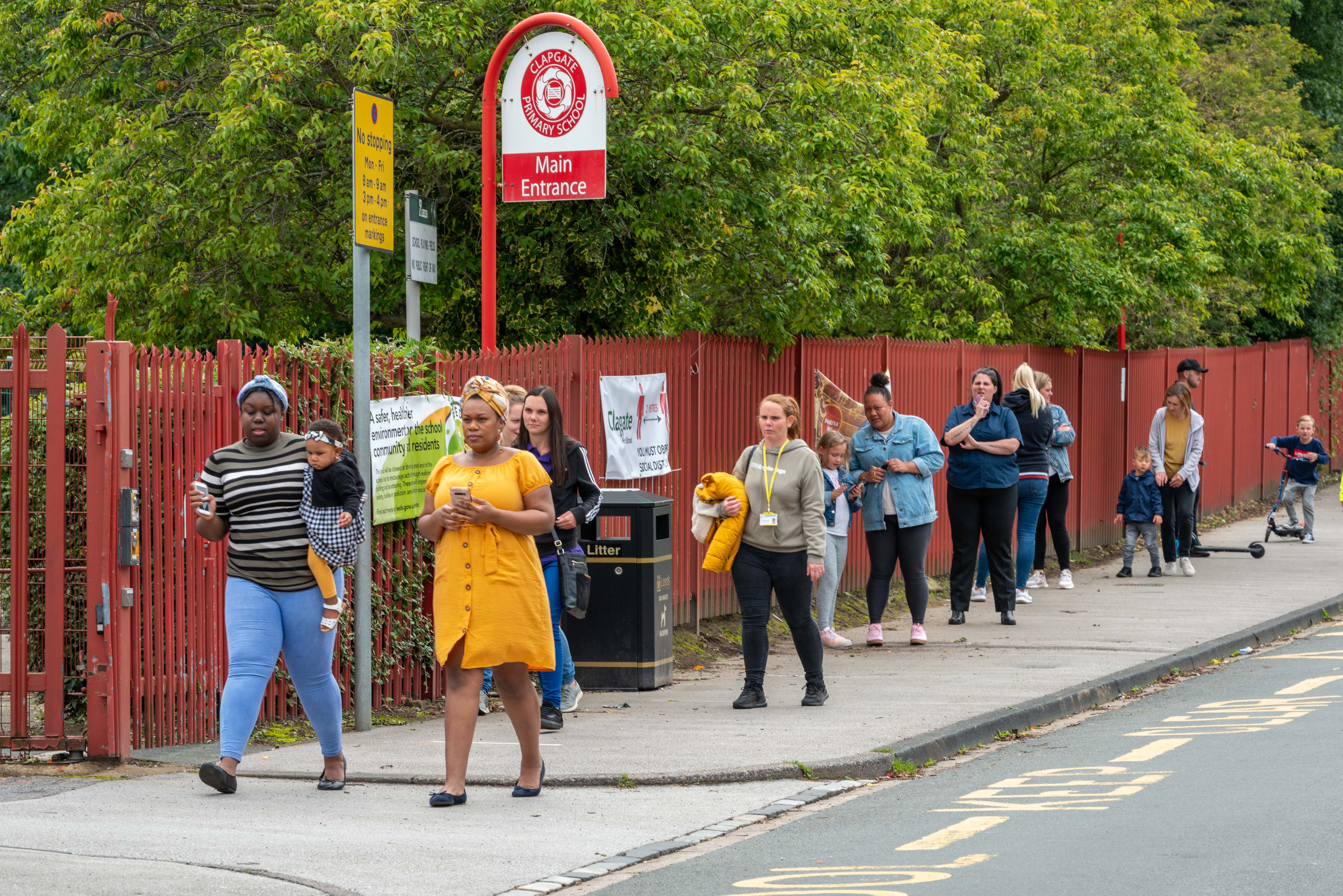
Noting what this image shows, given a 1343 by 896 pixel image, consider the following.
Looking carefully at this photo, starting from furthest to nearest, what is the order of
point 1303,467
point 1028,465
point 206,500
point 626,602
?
1. point 1303,467
2. point 1028,465
3. point 626,602
4. point 206,500

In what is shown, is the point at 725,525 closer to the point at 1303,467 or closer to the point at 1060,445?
the point at 1060,445

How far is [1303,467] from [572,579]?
1437cm

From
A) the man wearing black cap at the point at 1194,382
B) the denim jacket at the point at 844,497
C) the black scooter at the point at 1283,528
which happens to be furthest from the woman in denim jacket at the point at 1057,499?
the black scooter at the point at 1283,528

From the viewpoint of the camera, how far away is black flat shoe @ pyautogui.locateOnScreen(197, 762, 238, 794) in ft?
23.4

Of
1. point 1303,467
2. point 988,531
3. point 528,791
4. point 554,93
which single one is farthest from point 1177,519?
point 528,791

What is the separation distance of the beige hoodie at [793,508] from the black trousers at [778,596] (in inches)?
2.5

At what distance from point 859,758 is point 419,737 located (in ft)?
7.80

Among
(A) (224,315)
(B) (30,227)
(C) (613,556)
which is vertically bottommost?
(C) (613,556)

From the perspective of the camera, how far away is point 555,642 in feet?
30.1

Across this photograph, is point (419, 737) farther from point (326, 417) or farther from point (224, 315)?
point (224, 315)

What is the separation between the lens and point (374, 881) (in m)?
5.88

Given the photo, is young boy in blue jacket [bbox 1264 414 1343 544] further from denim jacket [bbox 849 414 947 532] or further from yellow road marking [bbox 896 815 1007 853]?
yellow road marking [bbox 896 815 1007 853]

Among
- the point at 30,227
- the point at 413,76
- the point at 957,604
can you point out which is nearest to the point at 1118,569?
the point at 957,604

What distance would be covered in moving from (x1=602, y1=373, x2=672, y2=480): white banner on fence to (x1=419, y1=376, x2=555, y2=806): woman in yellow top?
4.49m
